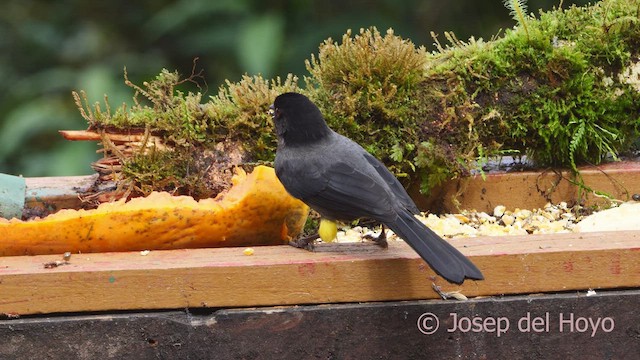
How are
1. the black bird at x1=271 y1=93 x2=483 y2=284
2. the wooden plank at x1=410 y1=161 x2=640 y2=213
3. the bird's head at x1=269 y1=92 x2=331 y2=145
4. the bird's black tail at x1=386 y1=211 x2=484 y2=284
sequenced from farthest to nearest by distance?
the wooden plank at x1=410 y1=161 x2=640 y2=213 → the bird's head at x1=269 y1=92 x2=331 y2=145 → the black bird at x1=271 y1=93 x2=483 y2=284 → the bird's black tail at x1=386 y1=211 x2=484 y2=284

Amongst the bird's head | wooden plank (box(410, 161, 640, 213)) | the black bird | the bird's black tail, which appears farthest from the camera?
wooden plank (box(410, 161, 640, 213))

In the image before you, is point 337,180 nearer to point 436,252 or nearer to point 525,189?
point 436,252

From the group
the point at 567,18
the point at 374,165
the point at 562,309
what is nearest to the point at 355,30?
the point at 567,18

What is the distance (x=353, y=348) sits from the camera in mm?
2398

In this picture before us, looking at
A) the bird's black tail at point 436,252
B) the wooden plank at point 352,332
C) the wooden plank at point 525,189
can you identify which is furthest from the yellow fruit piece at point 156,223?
the wooden plank at point 525,189

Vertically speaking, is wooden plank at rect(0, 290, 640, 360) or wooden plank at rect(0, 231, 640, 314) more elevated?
wooden plank at rect(0, 231, 640, 314)

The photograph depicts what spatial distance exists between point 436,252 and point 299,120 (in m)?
0.61

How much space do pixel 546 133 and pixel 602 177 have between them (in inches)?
9.8

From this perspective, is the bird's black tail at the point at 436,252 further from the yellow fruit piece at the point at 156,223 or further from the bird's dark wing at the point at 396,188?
the yellow fruit piece at the point at 156,223

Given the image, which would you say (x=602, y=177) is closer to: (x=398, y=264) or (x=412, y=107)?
(x=412, y=107)

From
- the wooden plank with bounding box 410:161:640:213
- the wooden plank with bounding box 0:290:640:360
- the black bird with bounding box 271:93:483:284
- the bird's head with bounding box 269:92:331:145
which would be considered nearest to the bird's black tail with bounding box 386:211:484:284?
the black bird with bounding box 271:93:483:284

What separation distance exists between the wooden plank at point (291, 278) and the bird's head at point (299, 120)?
347mm

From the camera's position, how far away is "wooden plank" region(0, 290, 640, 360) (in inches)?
93.7

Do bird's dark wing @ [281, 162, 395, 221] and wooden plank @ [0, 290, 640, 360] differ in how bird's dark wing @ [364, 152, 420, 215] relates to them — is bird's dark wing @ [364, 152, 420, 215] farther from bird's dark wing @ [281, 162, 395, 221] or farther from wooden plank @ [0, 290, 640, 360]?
wooden plank @ [0, 290, 640, 360]
